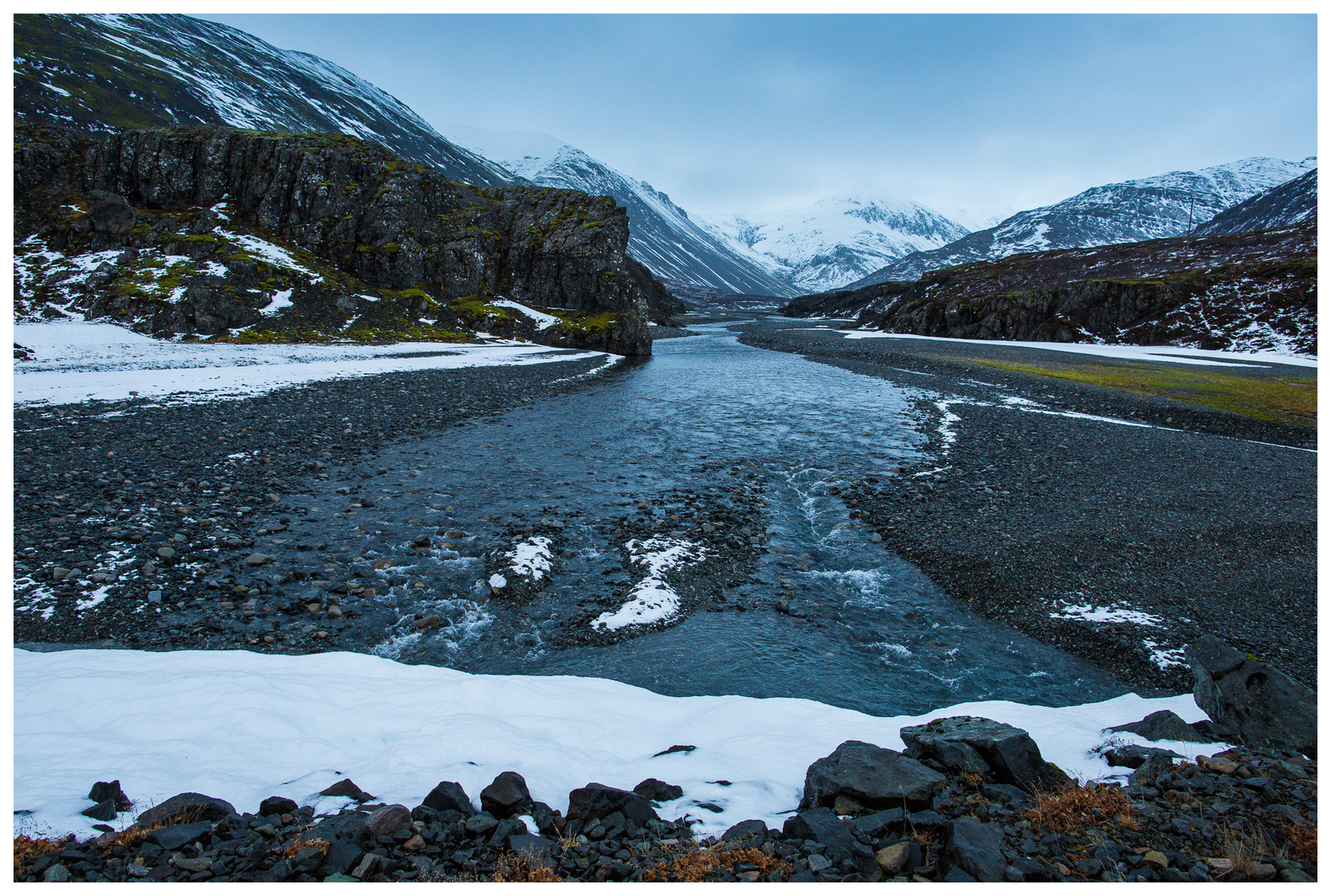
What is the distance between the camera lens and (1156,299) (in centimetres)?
7856

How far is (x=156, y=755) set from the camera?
567 centimetres

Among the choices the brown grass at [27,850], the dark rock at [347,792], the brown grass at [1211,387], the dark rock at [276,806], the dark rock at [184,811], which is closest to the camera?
the brown grass at [27,850]

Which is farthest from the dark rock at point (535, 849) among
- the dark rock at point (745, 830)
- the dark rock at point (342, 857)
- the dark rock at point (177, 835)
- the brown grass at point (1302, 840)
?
the brown grass at point (1302, 840)

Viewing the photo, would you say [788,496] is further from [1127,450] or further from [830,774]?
[1127,450]

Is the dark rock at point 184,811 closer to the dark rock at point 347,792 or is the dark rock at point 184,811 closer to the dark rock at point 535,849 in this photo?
the dark rock at point 347,792

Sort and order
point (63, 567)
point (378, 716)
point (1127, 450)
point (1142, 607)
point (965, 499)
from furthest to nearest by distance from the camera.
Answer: point (1127, 450), point (965, 499), point (1142, 607), point (63, 567), point (378, 716)

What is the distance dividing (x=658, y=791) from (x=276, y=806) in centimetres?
333

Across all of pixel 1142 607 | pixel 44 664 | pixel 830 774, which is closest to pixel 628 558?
pixel 830 774

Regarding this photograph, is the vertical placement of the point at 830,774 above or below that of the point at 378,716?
above

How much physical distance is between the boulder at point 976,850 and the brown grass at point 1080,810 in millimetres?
528

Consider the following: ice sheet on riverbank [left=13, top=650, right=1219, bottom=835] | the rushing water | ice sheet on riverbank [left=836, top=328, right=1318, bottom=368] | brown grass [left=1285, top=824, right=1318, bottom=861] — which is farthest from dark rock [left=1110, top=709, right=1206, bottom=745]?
ice sheet on riverbank [left=836, top=328, right=1318, bottom=368]

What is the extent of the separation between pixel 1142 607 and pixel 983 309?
91.7m

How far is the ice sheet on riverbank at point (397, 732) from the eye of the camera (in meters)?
5.50

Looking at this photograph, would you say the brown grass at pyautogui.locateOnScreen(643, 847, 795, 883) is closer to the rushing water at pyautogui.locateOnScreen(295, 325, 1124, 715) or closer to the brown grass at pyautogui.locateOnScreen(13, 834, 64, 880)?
the rushing water at pyautogui.locateOnScreen(295, 325, 1124, 715)
